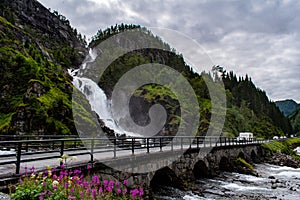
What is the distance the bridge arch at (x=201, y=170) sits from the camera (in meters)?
19.9

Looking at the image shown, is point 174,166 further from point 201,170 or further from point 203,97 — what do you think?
point 203,97

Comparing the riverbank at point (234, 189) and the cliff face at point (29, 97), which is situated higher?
the cliff face at point (29, 97)

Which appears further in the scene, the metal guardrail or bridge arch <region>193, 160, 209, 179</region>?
bridge arch <region>193, 160, 209, 179</region>

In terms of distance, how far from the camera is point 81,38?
11912cm

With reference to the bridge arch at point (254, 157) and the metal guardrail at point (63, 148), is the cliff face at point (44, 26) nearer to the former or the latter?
the bridge arch at point (254, 157)

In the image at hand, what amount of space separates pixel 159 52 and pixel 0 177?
4206 inches

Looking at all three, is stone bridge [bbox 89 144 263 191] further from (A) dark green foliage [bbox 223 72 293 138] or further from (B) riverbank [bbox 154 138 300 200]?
(A) dark green foliage [bbox 223 72 293 138]

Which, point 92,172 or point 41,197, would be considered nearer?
point 41,197

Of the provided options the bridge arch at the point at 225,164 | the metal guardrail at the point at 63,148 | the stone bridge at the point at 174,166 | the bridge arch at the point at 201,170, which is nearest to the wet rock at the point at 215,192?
the stone bridge at the point at 174,166

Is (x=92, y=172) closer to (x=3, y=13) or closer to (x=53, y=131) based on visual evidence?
(x=53, y=131)

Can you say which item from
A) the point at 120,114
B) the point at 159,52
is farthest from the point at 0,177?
the point at 159,52

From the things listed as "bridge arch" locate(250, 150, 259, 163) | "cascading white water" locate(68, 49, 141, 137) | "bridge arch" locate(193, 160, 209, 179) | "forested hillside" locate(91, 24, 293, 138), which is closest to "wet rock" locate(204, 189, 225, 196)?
"bridge arch" locate(193, 160, 209, 179)

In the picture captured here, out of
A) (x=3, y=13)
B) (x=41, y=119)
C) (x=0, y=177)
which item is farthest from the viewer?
(x=3, y=13)

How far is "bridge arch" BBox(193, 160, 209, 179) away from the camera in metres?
19.9
